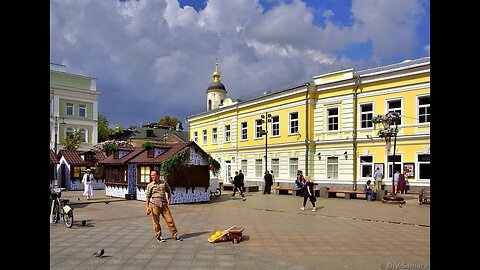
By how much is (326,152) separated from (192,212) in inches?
723

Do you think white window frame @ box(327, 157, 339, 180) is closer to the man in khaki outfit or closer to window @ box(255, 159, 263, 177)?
window @ box(255, 159, 263, 177)

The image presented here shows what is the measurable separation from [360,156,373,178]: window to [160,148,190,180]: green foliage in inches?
617

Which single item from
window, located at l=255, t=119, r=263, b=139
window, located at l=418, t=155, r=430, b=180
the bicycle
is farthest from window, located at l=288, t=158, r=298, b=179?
the bicycle

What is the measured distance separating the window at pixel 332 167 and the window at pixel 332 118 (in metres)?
2.54

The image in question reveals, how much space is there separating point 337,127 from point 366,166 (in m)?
3.98

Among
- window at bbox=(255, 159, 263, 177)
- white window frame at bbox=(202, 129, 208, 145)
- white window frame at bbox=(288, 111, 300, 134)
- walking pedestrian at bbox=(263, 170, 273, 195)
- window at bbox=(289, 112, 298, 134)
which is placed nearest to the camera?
walking pedestrian at bbox=(263, 170, 273, 195)

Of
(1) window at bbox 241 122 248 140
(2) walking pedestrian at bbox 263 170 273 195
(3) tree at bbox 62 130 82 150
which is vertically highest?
(1) window at bbox 241 122 248 140

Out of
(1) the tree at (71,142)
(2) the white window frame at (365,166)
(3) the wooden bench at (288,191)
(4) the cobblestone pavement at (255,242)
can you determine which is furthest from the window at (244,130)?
(4) the cobblestone pavement at (255,242)

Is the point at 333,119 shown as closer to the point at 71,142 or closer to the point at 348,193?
the point at 348,193

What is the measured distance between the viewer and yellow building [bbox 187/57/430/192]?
2625cm

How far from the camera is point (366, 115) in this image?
29406mm

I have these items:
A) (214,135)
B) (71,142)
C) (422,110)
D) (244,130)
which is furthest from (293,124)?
(71,142)

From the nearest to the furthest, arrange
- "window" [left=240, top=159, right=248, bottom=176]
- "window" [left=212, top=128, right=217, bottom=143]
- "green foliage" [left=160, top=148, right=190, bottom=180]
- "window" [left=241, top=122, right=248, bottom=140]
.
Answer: "green foliage" [left=160, top=148, right=190, bottom=180], "window" [left=240, top=159, right=248, bottom=176], "window" [left=241, top=122, right=248, bottom=140], "window" [left=212, top=128, right=217, bottom=143]
